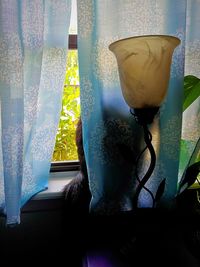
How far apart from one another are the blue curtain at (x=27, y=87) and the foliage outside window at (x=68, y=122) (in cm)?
23

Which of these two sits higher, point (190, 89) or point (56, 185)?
point (190, 89)

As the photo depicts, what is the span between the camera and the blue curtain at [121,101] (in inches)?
37.8

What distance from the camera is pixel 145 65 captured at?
81 centimetres

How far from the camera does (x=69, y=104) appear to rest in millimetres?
1245

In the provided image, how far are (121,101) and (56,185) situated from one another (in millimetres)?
465

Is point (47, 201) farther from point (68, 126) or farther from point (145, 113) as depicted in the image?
point (145, 113)

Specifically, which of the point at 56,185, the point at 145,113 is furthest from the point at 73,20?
the point at 56,185

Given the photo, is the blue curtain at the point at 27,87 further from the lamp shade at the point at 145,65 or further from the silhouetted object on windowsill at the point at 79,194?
the lamp shade at the point at 145,65

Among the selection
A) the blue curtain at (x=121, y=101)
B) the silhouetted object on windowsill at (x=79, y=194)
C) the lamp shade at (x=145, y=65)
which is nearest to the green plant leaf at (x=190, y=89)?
the blue curtain at (x=121, y=101)

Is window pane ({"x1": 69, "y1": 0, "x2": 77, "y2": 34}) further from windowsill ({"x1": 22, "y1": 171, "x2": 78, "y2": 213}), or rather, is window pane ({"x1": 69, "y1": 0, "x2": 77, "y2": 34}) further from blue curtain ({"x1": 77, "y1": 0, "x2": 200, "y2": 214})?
windowsill ({"x1": 22, "y1": 171, "x2": 78, "y2": 213})

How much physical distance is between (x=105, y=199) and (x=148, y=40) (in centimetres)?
61

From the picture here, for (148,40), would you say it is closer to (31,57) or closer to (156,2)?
(156,2)

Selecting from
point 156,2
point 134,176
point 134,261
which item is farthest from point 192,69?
point 134,261

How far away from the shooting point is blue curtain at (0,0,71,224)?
0.89 meters
